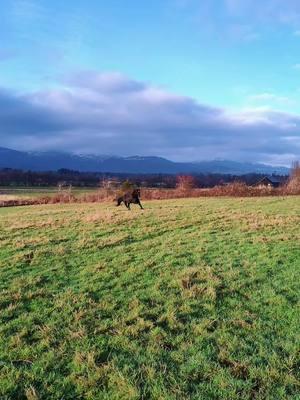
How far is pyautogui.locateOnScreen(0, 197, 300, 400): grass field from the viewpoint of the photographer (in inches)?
235

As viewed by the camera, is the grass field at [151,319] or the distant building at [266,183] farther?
the distant building at [266,183]

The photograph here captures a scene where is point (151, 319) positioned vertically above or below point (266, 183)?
below

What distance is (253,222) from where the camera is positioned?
2055cm

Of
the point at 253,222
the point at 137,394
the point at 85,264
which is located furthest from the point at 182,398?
the point at 253,222

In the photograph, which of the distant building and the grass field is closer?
the grass field

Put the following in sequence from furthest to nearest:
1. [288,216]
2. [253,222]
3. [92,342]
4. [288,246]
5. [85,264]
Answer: [288,216]
[253,222]
[288,246]
[85,264]
[92,342]

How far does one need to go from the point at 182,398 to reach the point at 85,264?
8059 mm

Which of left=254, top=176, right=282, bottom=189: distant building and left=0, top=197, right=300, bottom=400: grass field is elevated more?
left=254, top=176, right=282, bottom=189: distant building

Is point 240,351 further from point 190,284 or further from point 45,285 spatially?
point 45,285

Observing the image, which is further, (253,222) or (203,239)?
(253,222)

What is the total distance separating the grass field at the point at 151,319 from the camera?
19.6 feet

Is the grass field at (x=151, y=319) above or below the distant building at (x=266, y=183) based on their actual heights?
below

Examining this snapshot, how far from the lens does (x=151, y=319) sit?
8.33 metres

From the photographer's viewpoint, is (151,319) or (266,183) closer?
(151,319)
